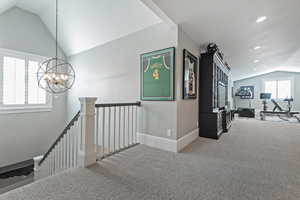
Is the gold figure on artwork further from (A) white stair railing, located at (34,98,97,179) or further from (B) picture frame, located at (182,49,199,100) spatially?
(A) white stair railing, located at (34,98,97,179)

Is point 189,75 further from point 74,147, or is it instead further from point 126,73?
point 74,147

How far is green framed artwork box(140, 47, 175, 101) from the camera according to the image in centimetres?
288

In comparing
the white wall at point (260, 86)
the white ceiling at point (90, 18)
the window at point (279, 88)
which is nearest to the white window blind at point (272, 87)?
the window at point (279, 88)

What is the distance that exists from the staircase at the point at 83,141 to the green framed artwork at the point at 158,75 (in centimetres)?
46

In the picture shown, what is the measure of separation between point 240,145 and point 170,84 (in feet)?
7.02

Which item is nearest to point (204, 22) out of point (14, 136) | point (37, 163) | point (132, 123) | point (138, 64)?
point (138, 64)

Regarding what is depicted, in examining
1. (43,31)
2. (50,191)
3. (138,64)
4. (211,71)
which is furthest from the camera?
(43,31)

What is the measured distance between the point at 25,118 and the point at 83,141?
3867 mm

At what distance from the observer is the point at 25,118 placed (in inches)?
179

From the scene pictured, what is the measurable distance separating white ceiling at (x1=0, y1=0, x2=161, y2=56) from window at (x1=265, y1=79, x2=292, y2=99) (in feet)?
37.1

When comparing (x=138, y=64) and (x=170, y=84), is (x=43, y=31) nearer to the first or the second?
(x=138, y=64)

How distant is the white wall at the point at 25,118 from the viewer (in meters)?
4.19

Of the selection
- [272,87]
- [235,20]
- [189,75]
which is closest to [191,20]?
[235,20]

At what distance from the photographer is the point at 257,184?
1719 mm
